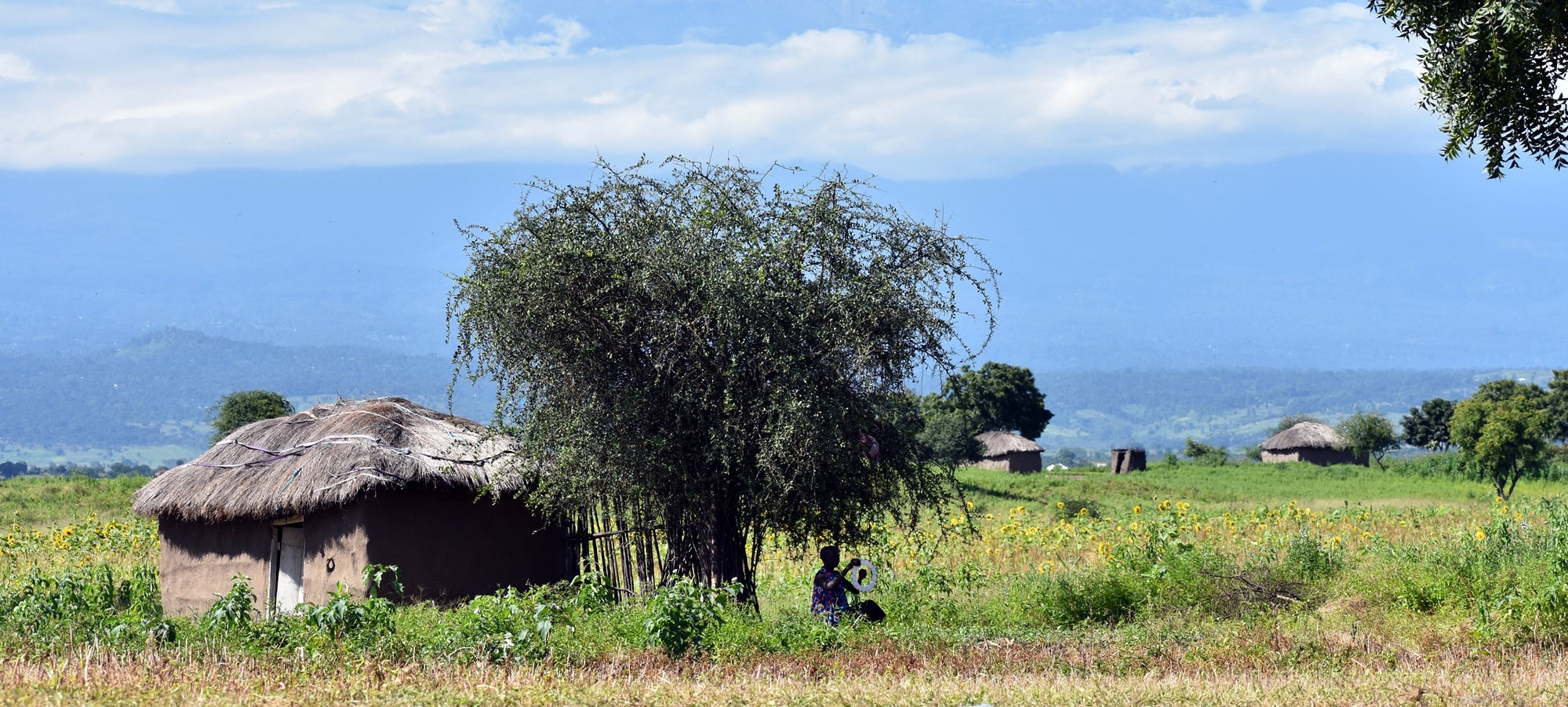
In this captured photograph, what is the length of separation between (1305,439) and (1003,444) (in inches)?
724

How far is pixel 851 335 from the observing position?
11.7 meters

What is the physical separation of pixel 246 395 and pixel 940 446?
26.2 metres

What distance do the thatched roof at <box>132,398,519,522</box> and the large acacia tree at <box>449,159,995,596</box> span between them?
2.38 metres

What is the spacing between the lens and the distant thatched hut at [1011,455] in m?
59.7

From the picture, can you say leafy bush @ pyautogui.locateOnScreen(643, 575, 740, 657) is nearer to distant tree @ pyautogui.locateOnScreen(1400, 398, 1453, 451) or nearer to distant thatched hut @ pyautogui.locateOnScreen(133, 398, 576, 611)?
distant thatched hut @ pyautogui.locateOnScreen(133, 398, 576, 611)

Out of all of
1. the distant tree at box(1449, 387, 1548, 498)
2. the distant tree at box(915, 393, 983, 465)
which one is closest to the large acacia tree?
the distant tree at box(1449, 387, 1548, 498)

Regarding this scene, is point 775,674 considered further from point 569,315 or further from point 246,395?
point 246,395

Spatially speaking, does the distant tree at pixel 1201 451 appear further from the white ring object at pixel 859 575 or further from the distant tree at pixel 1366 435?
the white ring object at pixel 859 575

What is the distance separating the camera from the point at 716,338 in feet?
40.1

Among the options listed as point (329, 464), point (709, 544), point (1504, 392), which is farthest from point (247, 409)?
point (1504, 392)

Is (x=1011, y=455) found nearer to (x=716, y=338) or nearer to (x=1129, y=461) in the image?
(x=1129, y=461)

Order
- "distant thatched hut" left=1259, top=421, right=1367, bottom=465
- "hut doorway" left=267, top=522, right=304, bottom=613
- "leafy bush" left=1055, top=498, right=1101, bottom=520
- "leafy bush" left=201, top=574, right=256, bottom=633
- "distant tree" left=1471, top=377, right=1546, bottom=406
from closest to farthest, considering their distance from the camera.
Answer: "leafy bush" left=201, top=574, right=256, bottom=633
"hut doorway" left=267, top=522, right=304, bottom=613
"leafy bush" left=1055, top=498, right=1101, bottom=520
"distant thatched hut" left=1259, top=421, right=1367, bottom=465
"distant tree" left=1471, top=377, right=1546, bottom=406

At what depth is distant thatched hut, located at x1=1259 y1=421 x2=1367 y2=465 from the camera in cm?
6731

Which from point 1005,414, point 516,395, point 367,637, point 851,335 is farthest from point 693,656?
point 1005,414
